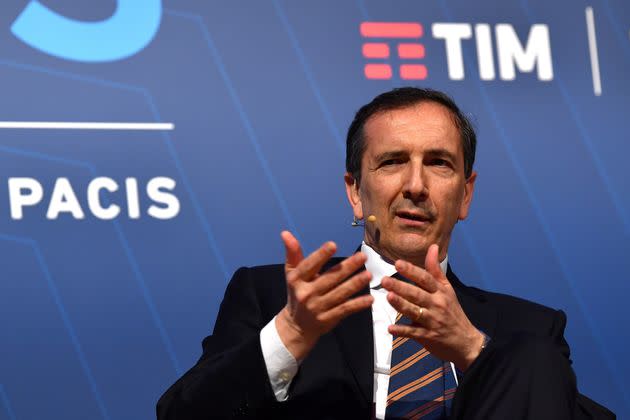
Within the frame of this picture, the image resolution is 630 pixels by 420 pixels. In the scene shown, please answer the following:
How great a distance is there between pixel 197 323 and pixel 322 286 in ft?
3.35

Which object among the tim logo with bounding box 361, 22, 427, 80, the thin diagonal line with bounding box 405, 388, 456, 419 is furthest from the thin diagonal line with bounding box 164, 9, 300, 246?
the thin diagonal line with bounding box 405, 388, 456, 419

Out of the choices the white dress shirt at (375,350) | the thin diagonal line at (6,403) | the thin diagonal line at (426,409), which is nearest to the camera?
the white dress shirt at (375,350)

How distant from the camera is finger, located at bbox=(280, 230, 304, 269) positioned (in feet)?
4.92

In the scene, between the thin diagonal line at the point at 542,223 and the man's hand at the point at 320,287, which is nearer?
the man's hand at the point at 320,287

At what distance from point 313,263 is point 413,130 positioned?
60cm

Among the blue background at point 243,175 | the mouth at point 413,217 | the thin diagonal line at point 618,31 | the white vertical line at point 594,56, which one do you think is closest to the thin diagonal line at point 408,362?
the mouth at point 413,217

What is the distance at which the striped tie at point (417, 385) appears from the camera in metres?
1.78

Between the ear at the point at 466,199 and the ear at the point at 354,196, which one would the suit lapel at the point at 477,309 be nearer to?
the ear at the point at 466,199

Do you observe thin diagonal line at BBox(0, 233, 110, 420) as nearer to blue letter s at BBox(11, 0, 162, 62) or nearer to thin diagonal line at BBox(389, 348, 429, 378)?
A: blue letter s at BBox(11, 0, 162, 62)

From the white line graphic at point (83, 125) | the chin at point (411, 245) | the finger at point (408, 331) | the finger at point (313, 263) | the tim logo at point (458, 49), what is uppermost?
the white line graphic at point (83, 125)

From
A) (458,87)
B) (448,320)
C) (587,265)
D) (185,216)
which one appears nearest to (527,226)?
(587,265)

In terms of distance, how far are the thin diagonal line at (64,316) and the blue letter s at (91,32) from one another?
19.8 inches

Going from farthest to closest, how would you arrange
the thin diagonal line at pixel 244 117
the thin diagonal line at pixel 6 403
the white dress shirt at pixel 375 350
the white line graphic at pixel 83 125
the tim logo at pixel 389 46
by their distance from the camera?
the tim logo at pixel 389 46 < the thin diagonal line at pixel 244 117 < the white line graphic at pixel 83 125 < the thin diagonal line at pixel 6 403 < the white dress shirt at pixel 375 350

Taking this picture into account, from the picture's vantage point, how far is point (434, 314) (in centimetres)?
154
